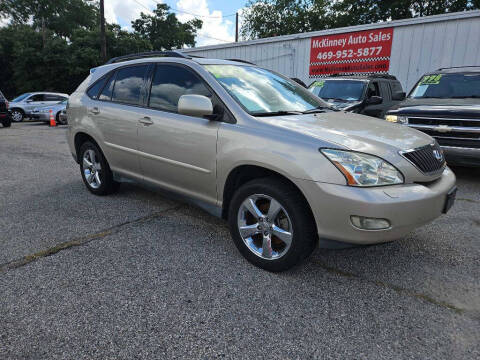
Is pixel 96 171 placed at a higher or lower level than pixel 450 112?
lower

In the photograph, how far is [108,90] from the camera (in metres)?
4.21

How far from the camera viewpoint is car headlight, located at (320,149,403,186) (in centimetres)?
229

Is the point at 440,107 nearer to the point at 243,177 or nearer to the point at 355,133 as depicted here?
the point at 355,133

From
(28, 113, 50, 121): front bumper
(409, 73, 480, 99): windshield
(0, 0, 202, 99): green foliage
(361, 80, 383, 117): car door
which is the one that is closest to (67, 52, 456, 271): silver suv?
(409, 73, 480, 99): windshield

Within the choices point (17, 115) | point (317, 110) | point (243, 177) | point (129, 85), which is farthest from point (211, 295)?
point (17, 115)

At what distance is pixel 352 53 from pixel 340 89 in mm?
4399

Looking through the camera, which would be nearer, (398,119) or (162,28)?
(398,119)

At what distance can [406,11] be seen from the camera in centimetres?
2836

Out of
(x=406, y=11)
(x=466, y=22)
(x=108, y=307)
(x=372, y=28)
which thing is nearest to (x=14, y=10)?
(x=406, y=11)

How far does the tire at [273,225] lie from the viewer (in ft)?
8.20

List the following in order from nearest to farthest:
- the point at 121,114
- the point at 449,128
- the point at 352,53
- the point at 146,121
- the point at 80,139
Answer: the point at 146,121
the point at 121,114
the point at 80,139
the point at 449,128
the point at 352,53

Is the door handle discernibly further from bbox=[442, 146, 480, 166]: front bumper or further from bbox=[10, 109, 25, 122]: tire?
bbox=[10, 109, 25, 122]: tire

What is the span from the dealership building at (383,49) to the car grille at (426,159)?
8.41 metres

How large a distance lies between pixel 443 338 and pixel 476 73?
5646mm
